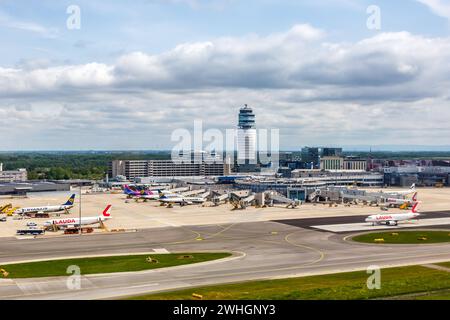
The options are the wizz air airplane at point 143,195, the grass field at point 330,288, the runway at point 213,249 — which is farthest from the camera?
the wizz air airplane at point 143,195

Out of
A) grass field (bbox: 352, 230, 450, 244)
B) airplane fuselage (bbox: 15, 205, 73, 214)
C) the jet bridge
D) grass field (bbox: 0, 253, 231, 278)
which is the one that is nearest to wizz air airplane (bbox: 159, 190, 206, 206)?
the jet bridge

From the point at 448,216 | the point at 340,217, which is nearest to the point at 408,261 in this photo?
→ the point at 340,217

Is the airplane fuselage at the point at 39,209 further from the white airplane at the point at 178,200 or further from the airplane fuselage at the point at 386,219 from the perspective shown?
the airplane fuselage at the point at 386,219

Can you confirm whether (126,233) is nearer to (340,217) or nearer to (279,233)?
(279,233)

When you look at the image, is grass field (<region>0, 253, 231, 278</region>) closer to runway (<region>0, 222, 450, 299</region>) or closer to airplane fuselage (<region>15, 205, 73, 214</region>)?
runway (<region>0, 222, 450, 299</region>)

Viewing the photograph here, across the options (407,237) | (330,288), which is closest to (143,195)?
(407,237)

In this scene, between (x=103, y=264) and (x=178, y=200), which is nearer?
(x=103, y=264)

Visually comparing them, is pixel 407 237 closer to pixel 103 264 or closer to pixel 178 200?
pixel 103 264

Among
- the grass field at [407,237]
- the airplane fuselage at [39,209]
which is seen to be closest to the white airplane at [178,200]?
the airplane fuselage at [39,209]
